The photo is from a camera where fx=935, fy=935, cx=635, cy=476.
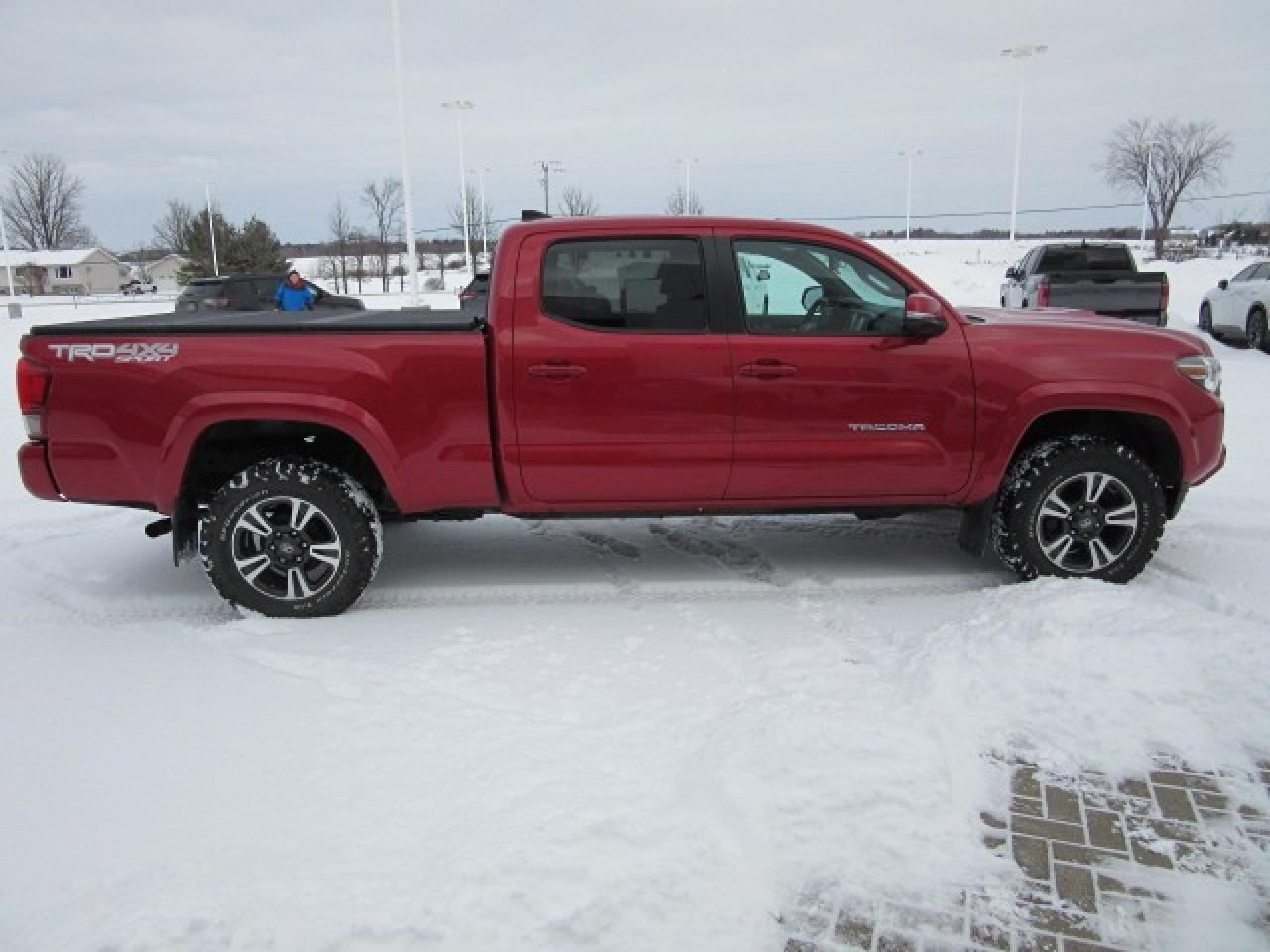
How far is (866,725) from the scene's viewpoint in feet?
10.7

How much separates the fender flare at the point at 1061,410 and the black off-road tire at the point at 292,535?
3.03m

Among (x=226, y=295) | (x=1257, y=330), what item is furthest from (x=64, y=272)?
(x=1257, y=330)

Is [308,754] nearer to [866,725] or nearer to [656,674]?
[656,674]

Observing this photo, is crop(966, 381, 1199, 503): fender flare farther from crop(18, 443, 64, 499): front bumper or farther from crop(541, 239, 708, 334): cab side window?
crop(18, 443, 64, 499): front bumper

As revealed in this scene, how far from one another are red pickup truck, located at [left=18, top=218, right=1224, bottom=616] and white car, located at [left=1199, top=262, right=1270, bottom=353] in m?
12.9

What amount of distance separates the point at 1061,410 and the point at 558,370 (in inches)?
98.5

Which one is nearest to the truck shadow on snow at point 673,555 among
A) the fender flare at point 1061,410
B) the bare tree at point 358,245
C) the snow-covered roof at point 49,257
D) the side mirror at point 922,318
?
the fender flare at point 1061,410

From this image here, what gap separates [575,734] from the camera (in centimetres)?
329

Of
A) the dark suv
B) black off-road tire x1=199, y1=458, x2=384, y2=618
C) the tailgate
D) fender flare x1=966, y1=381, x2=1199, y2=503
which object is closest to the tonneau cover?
black off-road tire x1=199, y1=458, x2=384, y2=618

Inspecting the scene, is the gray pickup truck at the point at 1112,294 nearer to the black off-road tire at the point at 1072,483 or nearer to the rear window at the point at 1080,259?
the rear window at the point at 1080,259

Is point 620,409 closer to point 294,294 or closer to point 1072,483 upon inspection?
point 1072,483

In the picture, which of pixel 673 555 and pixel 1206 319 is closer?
pixel 673 555

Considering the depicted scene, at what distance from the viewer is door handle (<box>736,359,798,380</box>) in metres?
4.41

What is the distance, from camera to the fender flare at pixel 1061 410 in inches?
179
